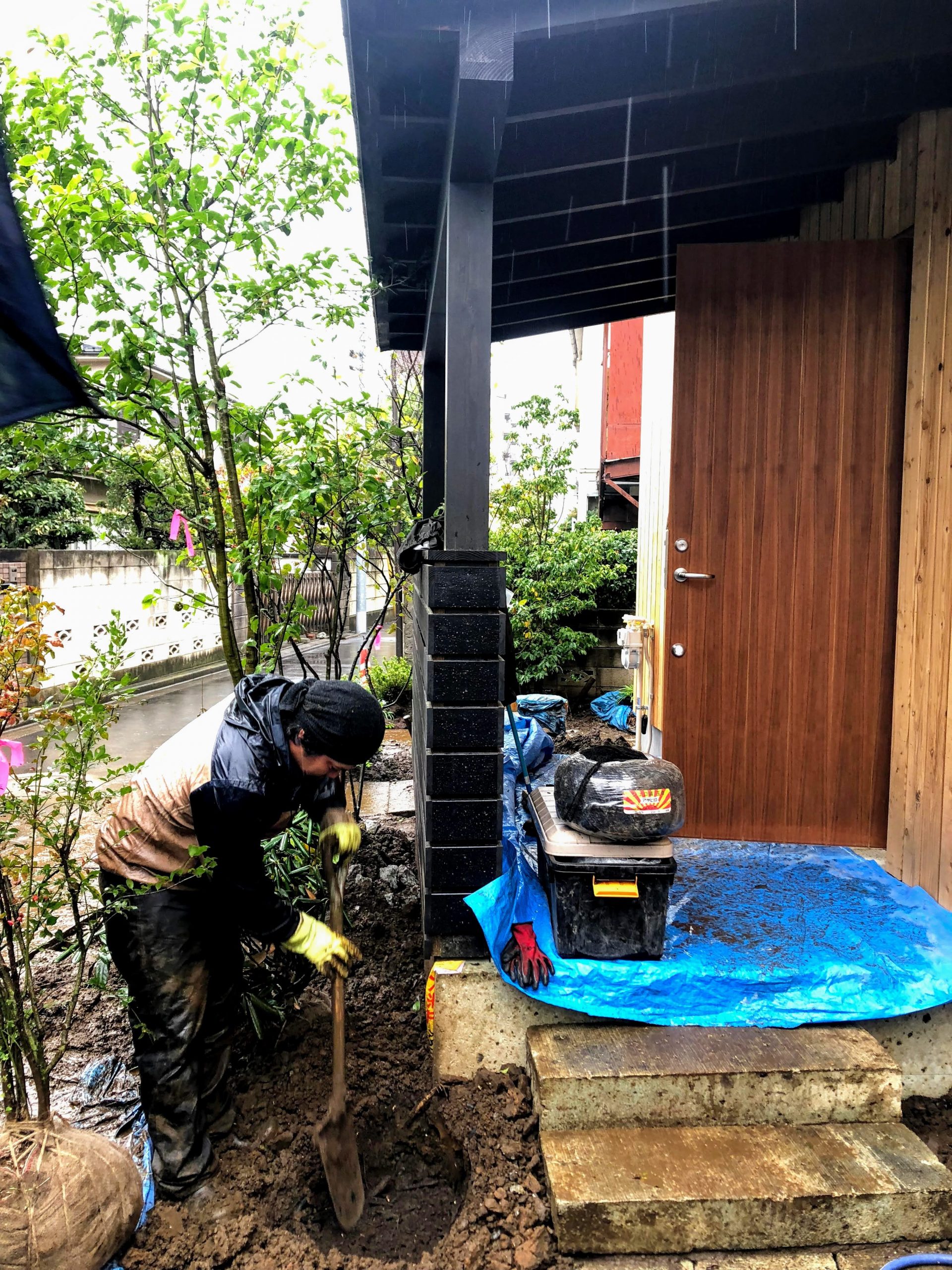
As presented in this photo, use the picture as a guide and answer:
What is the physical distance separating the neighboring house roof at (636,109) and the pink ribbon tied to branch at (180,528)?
1.77 m

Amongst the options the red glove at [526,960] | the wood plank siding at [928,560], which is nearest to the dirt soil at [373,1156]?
the red glove at [526,960]

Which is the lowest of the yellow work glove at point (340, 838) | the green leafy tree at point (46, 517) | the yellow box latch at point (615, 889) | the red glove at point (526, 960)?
the red glove at point (526, 960)

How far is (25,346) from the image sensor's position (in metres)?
1.59

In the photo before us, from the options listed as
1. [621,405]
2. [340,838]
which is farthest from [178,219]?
[621,405]

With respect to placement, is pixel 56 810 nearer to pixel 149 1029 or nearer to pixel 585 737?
pixel 149 1029

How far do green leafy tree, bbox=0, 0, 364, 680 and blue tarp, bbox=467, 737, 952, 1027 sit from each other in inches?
78.9

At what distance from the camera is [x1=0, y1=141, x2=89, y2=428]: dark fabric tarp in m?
1.43

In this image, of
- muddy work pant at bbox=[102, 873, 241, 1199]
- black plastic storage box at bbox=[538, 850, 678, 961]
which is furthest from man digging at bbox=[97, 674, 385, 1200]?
black plastic storage box at bbox=[538, 850, 678, 961]

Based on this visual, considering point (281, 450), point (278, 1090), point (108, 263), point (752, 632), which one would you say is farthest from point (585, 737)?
point (108, 263)

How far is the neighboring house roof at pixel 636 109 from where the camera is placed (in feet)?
8.68

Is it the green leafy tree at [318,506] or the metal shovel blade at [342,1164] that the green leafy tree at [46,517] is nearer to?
the green leafy tree at [318,506]

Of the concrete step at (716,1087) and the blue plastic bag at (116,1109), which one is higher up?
the concrete step at (716,1087)

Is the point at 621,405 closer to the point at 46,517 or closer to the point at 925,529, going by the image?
the point at 46,517

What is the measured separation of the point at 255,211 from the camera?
364 cm
